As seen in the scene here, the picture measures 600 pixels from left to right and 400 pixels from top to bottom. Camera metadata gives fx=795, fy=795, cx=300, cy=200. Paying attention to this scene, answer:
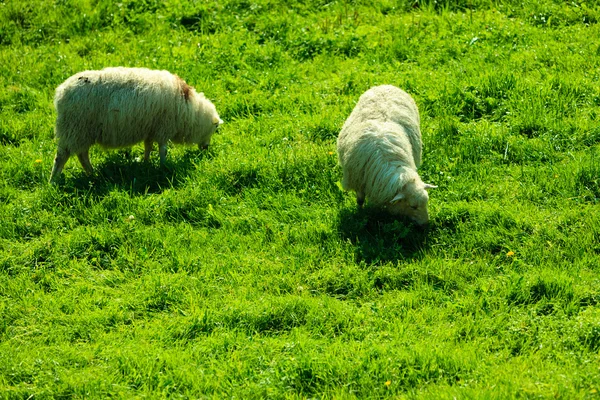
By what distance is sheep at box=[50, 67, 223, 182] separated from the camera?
9.53 m

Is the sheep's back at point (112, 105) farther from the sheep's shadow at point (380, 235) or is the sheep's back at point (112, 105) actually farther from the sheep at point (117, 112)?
the sheep's shadow at point (380, 235)

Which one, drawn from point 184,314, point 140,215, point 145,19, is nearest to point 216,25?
point 145,19

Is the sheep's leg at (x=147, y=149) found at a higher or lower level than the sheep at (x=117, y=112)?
lower

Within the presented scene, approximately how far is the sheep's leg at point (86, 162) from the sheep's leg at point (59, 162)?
0.51ft

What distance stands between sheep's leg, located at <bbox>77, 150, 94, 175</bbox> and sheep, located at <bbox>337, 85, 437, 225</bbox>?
3.21 m

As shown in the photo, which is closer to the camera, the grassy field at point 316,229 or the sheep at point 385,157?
the grassy field at point 316,229

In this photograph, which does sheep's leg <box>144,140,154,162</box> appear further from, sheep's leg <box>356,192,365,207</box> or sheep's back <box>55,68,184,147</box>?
sheep's leg <box>356,192,365,207</box>

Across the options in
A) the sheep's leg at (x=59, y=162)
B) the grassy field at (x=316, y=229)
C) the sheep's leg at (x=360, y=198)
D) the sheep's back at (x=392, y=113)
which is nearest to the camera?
the grassy field at (x=316, y=229)

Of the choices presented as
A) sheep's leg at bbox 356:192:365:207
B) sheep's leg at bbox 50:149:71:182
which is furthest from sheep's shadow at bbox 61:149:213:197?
sheep's leg at bbox 356:192:365:207

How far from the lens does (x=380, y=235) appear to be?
8125 millimetres

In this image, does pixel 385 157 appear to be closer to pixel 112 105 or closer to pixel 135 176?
pixel 135 176

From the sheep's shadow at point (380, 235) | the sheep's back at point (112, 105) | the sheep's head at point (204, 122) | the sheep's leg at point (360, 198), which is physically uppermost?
the sheep's back at point (112, 105)

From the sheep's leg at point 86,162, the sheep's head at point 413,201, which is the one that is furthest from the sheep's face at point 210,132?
the sheep's head at point 413,201

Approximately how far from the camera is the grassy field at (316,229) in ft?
20.8
